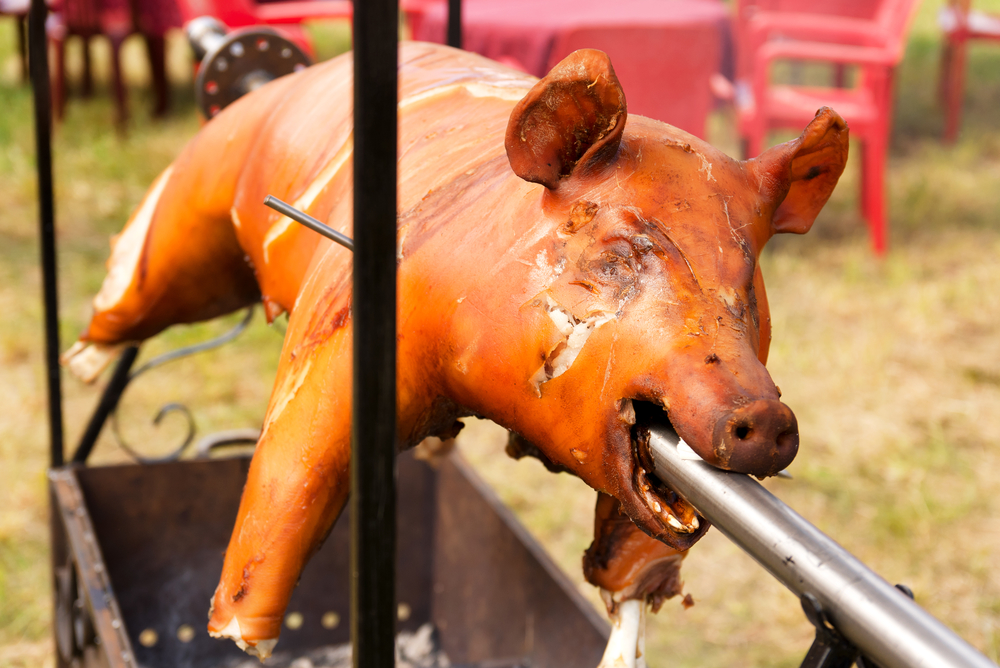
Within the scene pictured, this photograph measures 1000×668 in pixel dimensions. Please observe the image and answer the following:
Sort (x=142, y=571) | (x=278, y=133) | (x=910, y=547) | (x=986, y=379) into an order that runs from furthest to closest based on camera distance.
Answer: (x=986, y=379) → (x=910, y=547) → (x=142, y=571) → (x=278, y=133)

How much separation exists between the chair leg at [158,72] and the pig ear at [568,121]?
5.08m

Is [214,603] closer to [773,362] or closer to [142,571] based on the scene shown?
[142,571]

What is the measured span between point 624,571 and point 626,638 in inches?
2.7

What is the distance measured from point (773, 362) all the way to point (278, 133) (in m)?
2.46

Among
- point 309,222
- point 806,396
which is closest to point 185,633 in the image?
point 309,222

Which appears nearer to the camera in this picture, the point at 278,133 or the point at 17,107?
the point at 278,133

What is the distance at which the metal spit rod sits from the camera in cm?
51

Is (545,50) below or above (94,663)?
above

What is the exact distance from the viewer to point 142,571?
68.0 inches

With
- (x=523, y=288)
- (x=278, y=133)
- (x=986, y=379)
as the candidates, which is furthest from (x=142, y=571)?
(x=986, y=379)

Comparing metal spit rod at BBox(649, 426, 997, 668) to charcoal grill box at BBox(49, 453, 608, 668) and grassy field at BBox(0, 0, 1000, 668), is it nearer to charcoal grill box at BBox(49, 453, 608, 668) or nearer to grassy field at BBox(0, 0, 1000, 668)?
charcoal grill box at BBox(49, 453, 608, 668)

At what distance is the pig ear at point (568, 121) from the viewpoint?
72 centimetres

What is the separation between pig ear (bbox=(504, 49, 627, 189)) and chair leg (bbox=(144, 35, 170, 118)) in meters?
5.08

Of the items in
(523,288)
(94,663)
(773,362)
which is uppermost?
(523,288)
